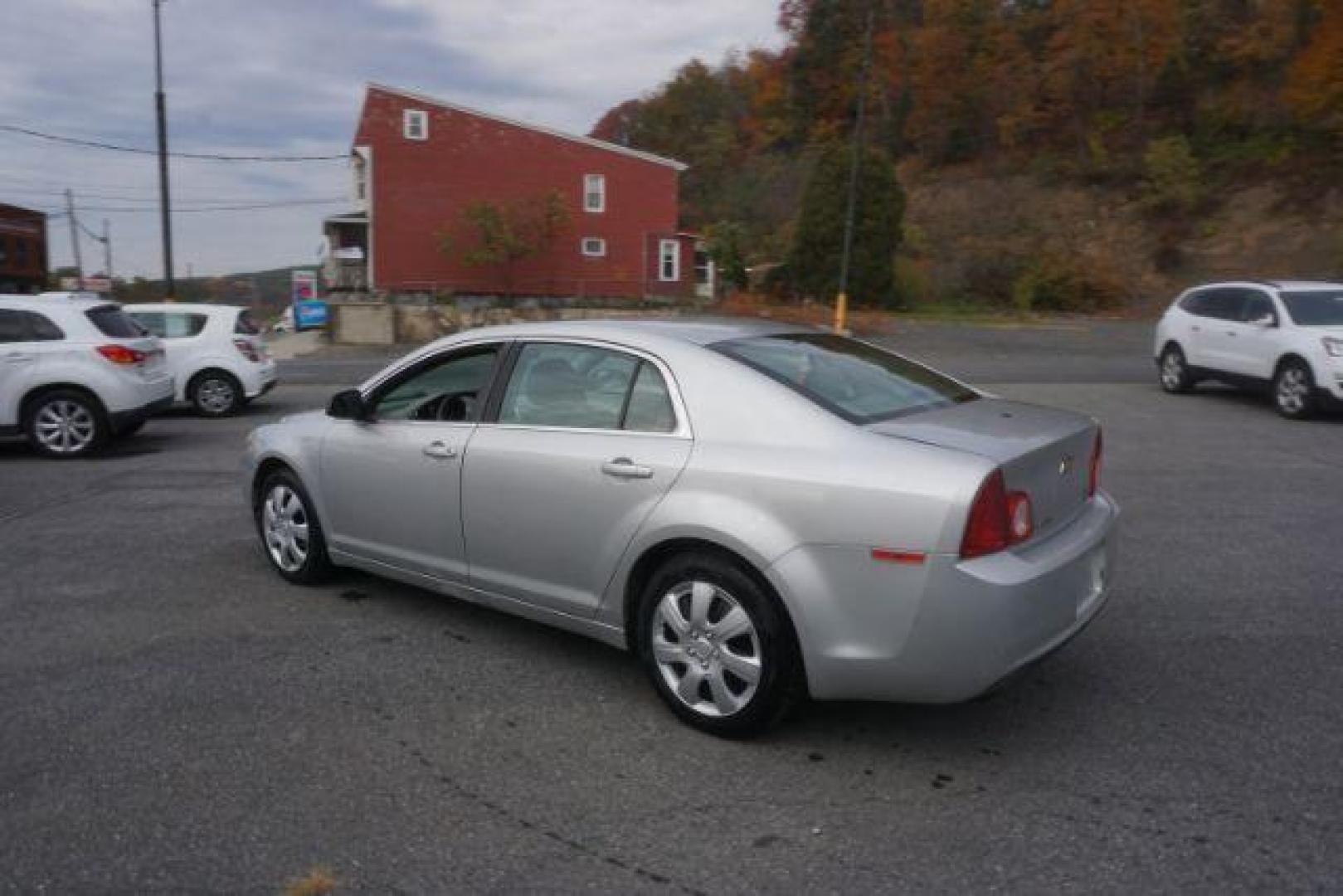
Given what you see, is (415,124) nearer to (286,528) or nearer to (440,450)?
(286,528)

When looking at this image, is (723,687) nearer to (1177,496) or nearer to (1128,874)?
(1128,874)

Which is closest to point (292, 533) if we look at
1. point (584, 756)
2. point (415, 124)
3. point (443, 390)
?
point (443, 390)

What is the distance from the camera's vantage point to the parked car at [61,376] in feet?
32.3

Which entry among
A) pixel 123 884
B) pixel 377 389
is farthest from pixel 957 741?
pixel 377 389

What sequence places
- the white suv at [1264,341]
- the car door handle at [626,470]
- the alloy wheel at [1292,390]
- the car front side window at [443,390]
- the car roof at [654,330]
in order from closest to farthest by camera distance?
the car door handle at [626,470]
the car roof at [654,330]
the car front side window at [443,390]
the white suv at [1264,341]
the alloy wheel at [1292,390]

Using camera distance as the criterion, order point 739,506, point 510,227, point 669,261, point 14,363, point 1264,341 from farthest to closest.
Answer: point 669,261
point 510,227
point 1264,341
point 14,363
point 739,506

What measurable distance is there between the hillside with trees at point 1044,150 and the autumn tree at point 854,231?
9cm

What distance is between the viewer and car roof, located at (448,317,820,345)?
14.2ft

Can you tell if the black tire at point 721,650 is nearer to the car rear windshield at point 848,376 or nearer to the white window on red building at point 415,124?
Answer: the car rear windshield at point 848,376

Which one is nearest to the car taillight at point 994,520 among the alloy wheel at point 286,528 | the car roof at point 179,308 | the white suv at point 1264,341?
the alloy wheel at point 286,528

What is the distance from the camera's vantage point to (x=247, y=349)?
13.4 metres

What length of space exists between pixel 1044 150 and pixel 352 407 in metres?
54.4

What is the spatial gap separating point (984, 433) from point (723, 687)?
1313mm

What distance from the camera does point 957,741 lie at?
12.4ft
